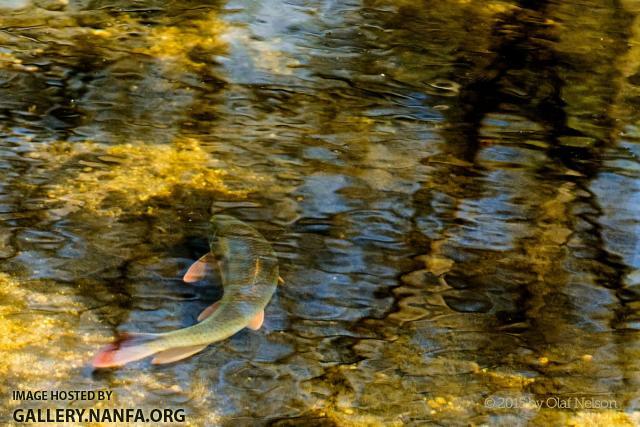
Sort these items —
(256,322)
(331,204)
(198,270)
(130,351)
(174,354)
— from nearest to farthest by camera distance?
A: 1. (130,351)
2. (174,354)
3. (256,322)
4. (198,270)
5. (331,204)

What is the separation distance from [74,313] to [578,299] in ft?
8.14

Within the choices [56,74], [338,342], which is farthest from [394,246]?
[56,74]

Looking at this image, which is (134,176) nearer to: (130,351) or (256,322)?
(256,322)

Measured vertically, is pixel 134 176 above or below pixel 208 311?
above

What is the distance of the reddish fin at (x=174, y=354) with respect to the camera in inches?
145

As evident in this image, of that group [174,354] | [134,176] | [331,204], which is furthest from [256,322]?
[134,176]

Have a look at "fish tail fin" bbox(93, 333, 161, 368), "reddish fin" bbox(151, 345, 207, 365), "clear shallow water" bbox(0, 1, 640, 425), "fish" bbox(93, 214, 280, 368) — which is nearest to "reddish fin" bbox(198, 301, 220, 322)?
"fish" bbox(93, 214, 280, 368)

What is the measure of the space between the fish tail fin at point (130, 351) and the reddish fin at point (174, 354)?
0.36 ft

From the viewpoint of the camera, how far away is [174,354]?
3.71m

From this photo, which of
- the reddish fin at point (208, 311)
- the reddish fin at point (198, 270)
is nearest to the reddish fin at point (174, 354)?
the reddish fin at point (208, 311)

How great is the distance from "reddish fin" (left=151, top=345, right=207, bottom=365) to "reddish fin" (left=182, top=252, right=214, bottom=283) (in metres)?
0.57

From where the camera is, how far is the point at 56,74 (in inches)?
250

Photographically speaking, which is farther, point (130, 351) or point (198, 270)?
point (198, 270)

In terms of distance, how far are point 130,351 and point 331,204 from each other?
1824mm
